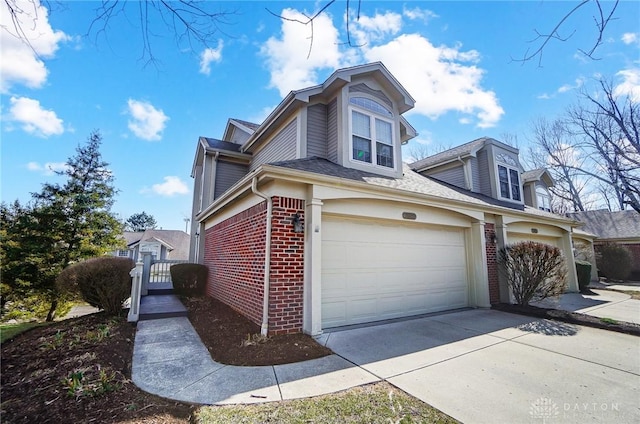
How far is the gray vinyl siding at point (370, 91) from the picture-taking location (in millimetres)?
8062

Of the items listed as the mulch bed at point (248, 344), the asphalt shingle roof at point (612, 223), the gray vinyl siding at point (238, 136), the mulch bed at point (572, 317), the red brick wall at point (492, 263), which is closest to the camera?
the mulch bed at point (248, 344)

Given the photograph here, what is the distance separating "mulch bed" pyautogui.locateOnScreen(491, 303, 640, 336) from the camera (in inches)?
232

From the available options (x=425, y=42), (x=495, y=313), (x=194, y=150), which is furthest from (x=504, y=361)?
(x=194, y=150)

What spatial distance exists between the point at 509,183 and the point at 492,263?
5.35 meters

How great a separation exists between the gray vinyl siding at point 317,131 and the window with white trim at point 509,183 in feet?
27.2

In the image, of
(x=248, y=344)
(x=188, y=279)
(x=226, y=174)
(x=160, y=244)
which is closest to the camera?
(x=248, y=344)

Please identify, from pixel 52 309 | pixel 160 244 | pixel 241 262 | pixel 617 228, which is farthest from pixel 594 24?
pixel 160 244

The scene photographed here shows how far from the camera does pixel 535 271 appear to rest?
788cm

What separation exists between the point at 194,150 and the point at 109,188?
5.54 m

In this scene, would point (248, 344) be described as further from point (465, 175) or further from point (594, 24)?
point (465, 175)

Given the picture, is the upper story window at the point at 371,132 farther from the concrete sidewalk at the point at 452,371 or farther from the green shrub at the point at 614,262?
the green shrub at the point at 614,262

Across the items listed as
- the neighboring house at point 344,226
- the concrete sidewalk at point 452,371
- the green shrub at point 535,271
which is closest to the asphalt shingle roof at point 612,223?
the neighboring house at point 344,226

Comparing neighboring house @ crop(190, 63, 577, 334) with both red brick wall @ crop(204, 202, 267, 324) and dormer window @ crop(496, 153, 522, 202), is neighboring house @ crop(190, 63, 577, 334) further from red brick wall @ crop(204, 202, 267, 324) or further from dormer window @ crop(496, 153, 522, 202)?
dormer window @ crop(496, 153, 522, 202)

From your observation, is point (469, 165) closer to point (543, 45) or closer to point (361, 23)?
point (543, 45)
